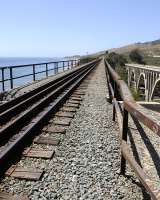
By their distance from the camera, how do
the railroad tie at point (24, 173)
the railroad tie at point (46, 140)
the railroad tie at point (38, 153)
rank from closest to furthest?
the railroad tie at point (24, 173)
the railroad tie at point (38, 153)
the railroad tie at point (46, 140)

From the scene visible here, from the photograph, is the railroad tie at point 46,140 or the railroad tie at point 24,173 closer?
the railroad tie at point 24,173

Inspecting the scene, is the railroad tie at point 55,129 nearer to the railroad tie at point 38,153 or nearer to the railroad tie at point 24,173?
the railroad tie at point 38,153

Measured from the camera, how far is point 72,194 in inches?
181

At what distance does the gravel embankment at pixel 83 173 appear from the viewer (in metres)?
4.64

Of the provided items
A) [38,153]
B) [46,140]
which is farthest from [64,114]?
[38,153]

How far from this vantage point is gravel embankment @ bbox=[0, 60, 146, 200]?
183 inches

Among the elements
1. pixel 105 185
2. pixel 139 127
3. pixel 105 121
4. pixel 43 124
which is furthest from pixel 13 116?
pixel 105 185

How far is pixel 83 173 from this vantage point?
5.35 meters

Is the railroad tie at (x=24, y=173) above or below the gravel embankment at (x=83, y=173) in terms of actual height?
above

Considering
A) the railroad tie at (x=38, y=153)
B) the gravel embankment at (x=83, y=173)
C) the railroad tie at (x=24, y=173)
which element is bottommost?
the gravel embankment at (x=83, y=173)

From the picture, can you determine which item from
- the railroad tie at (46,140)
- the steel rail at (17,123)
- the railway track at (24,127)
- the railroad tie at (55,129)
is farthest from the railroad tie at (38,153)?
the railroad tie at (55,129)

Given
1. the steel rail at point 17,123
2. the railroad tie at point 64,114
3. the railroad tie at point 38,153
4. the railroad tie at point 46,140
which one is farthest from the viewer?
the railroad tie at point 64,114

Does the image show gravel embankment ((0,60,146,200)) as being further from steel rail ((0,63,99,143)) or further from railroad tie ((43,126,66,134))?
steel rail ((0,63,99,143))

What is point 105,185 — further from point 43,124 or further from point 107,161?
point 43,124
